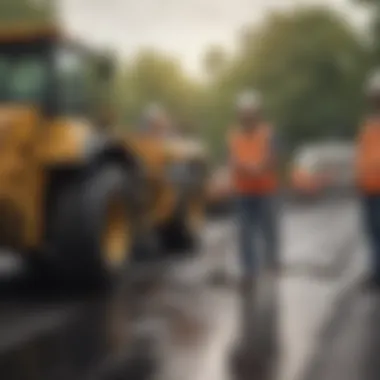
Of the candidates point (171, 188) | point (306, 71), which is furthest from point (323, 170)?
point (171, 188)

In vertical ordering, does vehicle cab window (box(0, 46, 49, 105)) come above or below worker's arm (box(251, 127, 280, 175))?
above

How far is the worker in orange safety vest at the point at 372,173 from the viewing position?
31.2 feet

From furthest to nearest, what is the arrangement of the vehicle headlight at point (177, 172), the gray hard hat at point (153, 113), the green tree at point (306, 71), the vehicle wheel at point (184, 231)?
the green tree at point (306, 71), the gray hard hat at point (153, 113), the vehicle wheel at point (184, 231), the vehicle headlight at point (177, 172)

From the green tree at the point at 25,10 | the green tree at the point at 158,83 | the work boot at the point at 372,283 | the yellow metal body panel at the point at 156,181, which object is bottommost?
the work boot at the point at 372,283

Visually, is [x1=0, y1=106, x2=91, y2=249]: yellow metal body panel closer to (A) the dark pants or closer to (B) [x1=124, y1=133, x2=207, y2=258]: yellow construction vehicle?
(B) [x1=124, y1=133, x2=207, y2=258]: yellow construction vehicle

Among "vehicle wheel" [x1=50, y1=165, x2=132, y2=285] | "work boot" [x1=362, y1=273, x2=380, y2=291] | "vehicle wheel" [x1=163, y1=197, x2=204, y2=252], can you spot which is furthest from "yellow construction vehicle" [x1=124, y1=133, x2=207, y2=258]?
"work boot" [x1=362, y1=273, x2=380, y2=291]

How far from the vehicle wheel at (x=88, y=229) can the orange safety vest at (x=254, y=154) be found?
98 cm

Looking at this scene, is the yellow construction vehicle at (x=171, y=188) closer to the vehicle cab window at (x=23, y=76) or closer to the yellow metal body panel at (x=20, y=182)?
the vehicle cab window at (x=23, y=76)

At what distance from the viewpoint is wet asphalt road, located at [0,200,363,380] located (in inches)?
261

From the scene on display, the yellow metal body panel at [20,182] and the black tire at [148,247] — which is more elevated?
the yellow metal body panel at [20,182]

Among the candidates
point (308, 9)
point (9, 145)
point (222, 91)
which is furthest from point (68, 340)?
point (308, 9)

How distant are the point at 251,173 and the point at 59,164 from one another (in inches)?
68.6

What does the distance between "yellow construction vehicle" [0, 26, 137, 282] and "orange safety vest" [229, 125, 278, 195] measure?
0.89 meters

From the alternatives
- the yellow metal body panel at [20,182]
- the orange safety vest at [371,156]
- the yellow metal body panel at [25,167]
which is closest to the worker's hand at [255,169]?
the orange safety vest at [371,156]
